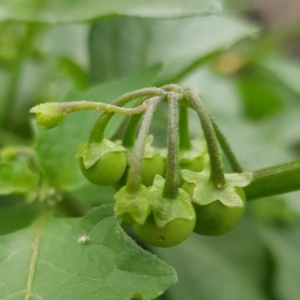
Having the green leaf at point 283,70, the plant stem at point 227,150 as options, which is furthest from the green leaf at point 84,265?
the green leaf at point 283,70

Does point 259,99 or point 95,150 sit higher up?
point 95,150

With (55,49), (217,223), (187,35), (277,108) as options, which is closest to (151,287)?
(217,223)

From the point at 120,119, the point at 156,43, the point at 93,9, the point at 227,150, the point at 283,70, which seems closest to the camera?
the point at 227,150

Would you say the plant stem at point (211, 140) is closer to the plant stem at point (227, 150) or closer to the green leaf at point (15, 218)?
the plant stem at point (227, 150)

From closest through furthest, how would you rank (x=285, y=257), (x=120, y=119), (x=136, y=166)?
(x=136, y=166) → (x=120, y=119) → (x=285, y=257)

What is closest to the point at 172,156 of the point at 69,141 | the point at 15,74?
the point at 69,141

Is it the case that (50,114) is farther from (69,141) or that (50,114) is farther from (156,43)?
(156,43)
